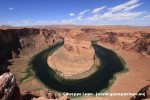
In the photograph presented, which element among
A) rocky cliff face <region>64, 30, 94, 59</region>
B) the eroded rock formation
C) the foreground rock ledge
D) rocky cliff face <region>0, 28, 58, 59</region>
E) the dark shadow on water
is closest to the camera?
the eroded rock formation

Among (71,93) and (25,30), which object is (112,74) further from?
(25,30)

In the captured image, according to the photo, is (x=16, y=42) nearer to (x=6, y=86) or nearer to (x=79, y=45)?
(x=79, y=45)

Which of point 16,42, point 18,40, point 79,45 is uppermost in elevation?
point 18,40

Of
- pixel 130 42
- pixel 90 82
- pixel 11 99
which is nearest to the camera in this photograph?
pixel 11 99

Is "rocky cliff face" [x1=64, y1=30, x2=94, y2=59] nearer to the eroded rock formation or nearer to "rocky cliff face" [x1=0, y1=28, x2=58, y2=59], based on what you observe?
"rocky cliff face" [x1=0, y1=28, x2=58, y2=59]

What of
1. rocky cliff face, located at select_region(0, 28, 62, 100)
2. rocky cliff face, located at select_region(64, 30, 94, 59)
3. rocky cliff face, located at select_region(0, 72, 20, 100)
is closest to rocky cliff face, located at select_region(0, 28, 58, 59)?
rocky cliff face, located at select_region(0, 28, 62, 100)

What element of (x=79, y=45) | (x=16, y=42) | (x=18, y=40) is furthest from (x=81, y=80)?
(x=18, y=40)

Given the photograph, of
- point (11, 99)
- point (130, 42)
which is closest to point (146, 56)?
point (130, 42)

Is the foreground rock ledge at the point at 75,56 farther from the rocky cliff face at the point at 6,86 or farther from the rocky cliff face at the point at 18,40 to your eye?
the rocky cliff face at the point at 6,86
